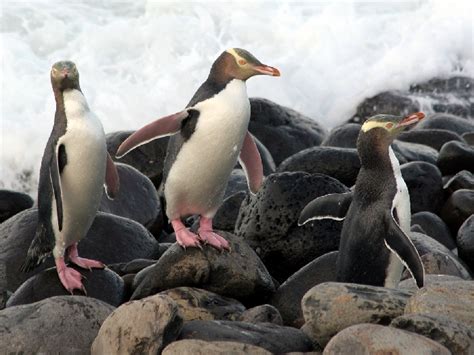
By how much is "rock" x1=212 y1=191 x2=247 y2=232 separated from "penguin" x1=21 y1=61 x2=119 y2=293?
1654 millimetres

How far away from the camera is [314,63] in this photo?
1769 centimetres

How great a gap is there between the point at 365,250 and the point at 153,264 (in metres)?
1.44

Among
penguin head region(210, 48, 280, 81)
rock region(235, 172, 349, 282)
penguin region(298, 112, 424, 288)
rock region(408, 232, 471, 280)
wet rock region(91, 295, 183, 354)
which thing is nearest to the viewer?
wet rock region(91, 295, 183, 354)

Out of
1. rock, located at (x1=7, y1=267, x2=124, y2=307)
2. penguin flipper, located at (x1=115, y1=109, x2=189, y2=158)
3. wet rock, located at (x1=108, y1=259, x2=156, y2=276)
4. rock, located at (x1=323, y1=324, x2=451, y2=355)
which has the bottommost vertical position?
wet rock, located at (x1=108, y1=259, x2=156, y2=276)

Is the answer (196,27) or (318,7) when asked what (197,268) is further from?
(318,7)

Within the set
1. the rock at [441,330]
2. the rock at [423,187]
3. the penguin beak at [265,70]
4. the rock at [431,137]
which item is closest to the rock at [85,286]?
the penguin beak at [265,70]

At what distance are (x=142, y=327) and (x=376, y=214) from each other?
5.60ft

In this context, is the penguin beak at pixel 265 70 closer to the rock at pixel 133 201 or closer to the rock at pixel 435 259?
the rock at pixel 435 259

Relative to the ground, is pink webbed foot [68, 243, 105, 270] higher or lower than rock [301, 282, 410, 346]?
lower

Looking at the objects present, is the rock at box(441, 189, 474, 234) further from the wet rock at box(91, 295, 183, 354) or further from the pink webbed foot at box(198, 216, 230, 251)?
the wet rock at box(91, 295, 183, 354)

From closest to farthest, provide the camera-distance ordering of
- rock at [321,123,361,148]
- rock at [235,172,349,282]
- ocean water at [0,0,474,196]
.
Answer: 1. rock at [235,172,349,282]
2. rock at [321,123,361,148]
3. ocean water at [0,0,474,196]

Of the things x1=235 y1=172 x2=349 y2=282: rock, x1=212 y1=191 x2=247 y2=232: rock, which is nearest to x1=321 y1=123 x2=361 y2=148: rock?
x1=212 y1=191 x2=247 y2=232: rock

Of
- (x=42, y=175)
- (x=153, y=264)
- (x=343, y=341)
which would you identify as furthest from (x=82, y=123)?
(x=343, y=341)

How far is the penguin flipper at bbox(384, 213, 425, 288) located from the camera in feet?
19.3
